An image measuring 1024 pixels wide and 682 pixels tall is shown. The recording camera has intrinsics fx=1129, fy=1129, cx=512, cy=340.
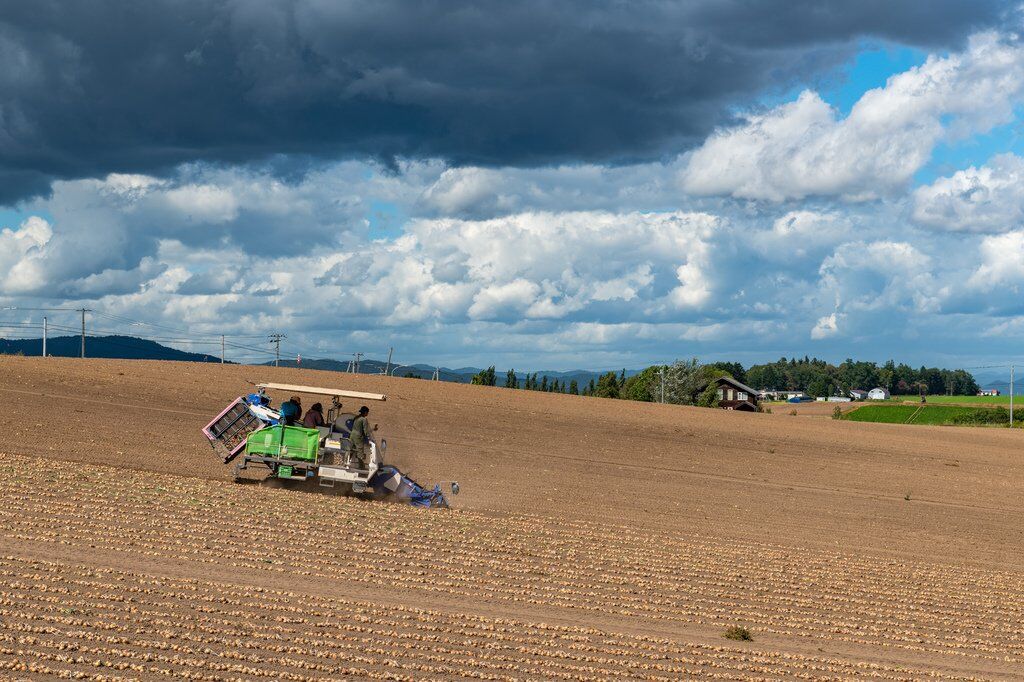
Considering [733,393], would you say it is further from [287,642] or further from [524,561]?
[287,642]

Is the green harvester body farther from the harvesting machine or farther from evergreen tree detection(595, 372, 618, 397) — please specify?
evergreen tree detection(595, 372, 618, 397)

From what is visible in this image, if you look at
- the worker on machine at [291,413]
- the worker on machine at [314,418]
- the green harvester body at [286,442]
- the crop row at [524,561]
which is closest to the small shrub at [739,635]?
the crop row at [524,561]

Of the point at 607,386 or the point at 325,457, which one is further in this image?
the point at 607,386

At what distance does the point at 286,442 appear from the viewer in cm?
2544

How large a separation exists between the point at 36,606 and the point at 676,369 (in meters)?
124

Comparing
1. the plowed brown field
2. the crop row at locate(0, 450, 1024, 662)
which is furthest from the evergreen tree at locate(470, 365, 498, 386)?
the crop row at locate(0, 450, 1024, 662)

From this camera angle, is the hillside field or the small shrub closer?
the small shrub

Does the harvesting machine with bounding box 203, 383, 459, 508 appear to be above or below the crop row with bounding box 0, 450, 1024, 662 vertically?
above

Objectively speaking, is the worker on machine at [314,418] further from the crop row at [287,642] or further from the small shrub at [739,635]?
the small shrub at [739,635]

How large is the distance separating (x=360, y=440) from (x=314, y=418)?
48.6 inches

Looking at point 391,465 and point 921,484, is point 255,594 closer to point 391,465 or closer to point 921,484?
point 391,465

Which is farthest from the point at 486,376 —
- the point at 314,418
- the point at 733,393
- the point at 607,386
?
the point at 314,418

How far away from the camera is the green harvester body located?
83.0 ft

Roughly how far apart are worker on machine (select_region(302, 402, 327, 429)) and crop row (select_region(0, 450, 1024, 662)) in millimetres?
1683
